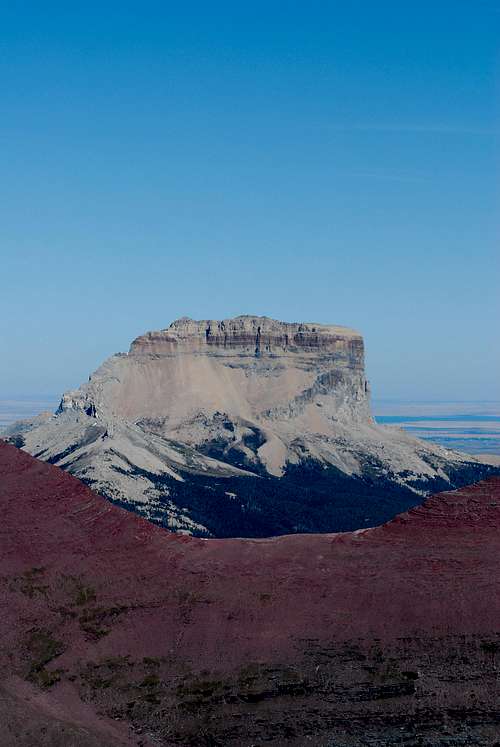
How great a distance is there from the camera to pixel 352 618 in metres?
83.4

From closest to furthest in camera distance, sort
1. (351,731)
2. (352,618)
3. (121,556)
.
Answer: (351,731) → (352,618) → (121,556)

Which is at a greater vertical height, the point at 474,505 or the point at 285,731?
the point at 474,505

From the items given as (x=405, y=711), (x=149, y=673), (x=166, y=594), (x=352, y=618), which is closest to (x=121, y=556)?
(x=166, y=594)

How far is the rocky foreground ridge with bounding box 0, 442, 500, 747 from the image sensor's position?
7819 cm

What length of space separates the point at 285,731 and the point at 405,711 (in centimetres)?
833

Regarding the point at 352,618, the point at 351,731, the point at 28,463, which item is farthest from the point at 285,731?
the point at 28,463

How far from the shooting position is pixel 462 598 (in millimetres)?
83750

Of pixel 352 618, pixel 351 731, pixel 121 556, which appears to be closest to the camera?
pixel 351 731

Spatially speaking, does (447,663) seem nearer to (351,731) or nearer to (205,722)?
(351,731)

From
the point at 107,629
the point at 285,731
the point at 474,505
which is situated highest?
the point at 474,505

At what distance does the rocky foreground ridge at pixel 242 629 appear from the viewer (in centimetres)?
7819

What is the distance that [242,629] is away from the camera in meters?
83.4

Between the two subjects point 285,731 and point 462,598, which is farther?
point 462,598

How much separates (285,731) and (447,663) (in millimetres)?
12209
